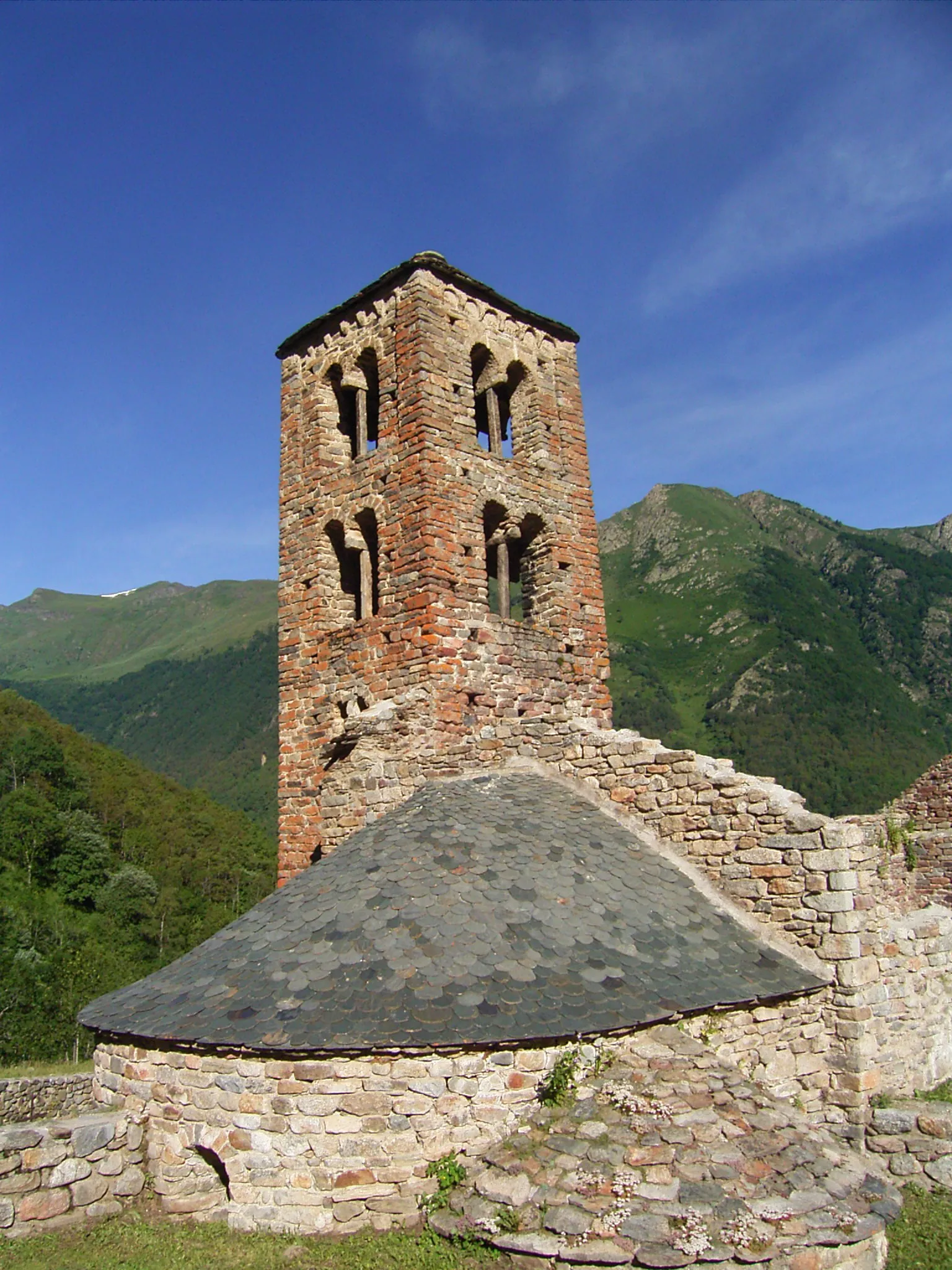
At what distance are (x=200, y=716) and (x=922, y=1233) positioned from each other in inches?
5552

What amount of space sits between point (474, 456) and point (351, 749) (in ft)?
14.1

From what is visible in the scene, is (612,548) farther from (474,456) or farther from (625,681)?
(474,456)

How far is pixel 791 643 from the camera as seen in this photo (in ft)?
282

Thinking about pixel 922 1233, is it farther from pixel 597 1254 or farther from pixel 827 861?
pixel 597 1254

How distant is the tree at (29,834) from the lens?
5156cm

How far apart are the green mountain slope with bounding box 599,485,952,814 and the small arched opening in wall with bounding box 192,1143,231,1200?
200ft

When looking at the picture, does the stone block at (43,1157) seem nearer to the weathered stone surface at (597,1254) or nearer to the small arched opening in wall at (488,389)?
the weathered stone surface at (597,1254)

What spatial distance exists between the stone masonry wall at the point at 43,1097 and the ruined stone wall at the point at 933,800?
15060 millimetres

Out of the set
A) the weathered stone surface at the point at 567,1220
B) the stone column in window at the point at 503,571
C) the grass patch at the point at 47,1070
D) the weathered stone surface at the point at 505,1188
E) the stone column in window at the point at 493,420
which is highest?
the stone column in window at the point at 493,420

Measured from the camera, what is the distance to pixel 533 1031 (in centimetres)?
627

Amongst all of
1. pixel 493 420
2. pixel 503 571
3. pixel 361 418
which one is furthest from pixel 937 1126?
pixel 361 418

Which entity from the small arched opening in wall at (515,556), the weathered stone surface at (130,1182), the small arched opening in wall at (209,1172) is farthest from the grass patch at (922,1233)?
the small arched opening in wall at (515,556)

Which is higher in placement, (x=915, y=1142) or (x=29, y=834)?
(x=29, y=834)

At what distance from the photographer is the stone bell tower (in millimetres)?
10922
